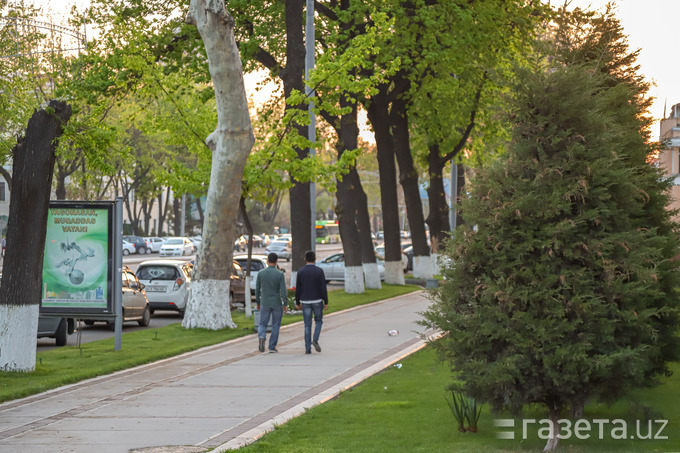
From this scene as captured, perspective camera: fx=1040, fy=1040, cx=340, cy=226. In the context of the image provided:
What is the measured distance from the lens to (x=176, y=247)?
75.3 meters

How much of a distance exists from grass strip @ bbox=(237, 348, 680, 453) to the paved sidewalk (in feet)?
1.20

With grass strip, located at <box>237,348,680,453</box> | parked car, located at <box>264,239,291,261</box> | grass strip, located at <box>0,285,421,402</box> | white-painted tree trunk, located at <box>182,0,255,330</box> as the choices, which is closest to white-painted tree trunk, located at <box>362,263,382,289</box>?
grass strip, located at <box>0,285,421,402</box>

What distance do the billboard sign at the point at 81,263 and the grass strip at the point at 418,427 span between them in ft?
19.4

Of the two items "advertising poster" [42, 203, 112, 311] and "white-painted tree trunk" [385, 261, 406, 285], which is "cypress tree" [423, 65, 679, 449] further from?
"white-painted tree trunk" [385, 261, 406, 285]

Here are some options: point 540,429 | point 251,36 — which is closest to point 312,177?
point 251,36

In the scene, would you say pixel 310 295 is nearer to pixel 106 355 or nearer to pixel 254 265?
pixel 106 355

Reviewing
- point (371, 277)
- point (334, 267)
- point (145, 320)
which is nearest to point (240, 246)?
point (334, 267)

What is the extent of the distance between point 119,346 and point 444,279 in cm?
1019

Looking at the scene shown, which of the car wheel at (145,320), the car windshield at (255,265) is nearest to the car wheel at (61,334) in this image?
the car wheel at (145,320)

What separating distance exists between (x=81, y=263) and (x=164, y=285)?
1088 centimetres

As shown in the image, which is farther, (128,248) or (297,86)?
(128,248)

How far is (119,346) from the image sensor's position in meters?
18.2

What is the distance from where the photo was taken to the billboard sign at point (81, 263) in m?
17.1

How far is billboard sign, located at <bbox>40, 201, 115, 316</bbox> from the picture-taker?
→ 56.2 ft
